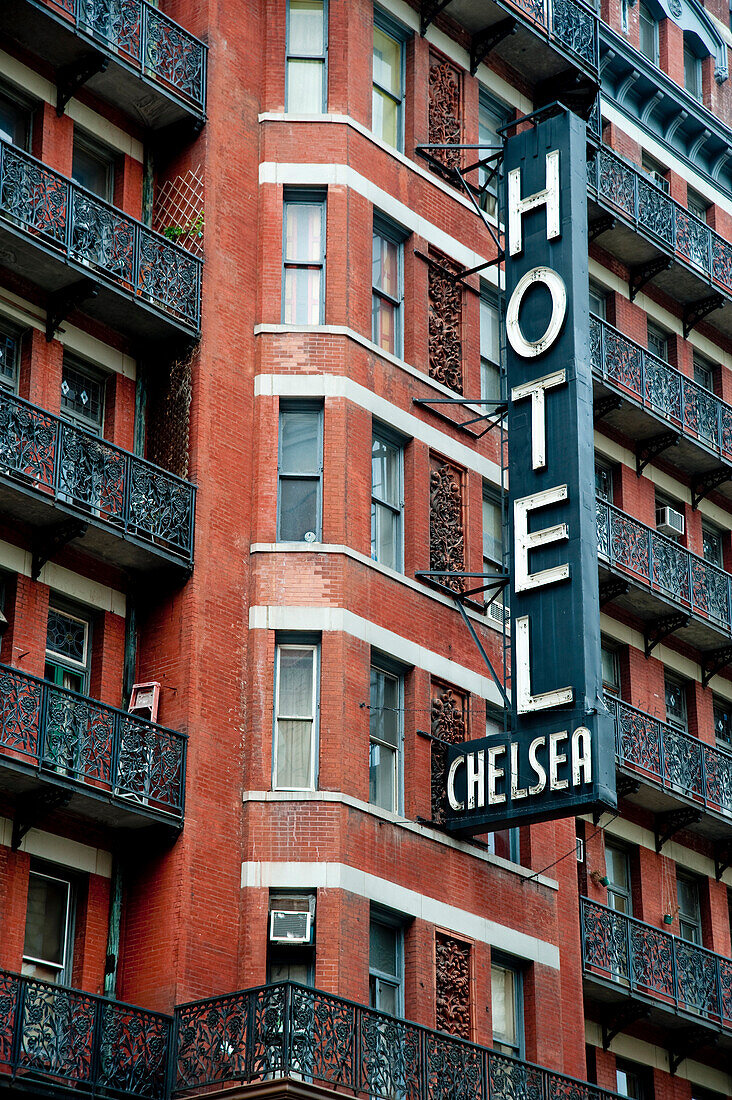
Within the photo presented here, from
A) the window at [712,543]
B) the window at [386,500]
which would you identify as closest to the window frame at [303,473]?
the window at [386,500]

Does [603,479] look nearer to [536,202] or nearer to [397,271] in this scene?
[397,271]

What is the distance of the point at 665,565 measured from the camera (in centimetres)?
3972

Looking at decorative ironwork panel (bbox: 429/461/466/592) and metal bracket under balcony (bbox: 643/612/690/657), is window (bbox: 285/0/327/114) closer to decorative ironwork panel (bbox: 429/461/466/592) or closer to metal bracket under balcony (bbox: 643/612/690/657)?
decorative ironwork panel (bbox: 429/461/466/592)

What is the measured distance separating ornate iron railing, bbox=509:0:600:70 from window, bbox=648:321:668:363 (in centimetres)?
634

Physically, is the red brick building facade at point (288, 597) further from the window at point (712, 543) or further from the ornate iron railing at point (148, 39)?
the window at point (712, 543)

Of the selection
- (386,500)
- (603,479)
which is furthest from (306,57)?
(603,479)

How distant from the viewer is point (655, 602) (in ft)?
129

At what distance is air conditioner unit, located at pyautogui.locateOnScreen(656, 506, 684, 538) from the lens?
136 ft

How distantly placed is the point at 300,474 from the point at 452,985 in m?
8.36

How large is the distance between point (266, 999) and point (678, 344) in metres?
22.3

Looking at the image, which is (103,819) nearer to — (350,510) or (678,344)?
(350,510)

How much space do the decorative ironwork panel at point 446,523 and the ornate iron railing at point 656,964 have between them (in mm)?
6566

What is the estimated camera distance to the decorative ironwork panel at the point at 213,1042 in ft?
85.8

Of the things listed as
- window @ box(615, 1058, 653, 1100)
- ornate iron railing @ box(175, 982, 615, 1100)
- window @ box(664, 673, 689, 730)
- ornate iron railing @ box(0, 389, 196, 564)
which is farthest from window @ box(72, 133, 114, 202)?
window @ box(615, 1058, 653, 1100)
